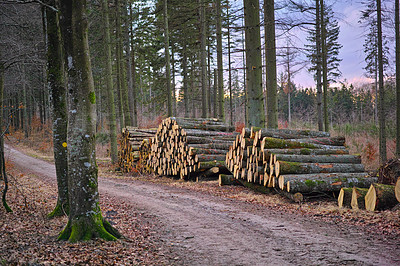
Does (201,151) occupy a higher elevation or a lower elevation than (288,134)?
lower

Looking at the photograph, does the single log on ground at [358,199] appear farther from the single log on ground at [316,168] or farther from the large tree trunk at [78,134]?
the large tree trunk at [78,134]

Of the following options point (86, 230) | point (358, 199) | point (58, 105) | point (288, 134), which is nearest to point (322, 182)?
point (358, 199)

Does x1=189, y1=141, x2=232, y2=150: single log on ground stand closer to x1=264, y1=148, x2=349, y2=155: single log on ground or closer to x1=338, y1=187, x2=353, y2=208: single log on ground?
x1=264, y1=148, x2=349, y2=155: single log on ground

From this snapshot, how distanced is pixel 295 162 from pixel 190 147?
4739 mm

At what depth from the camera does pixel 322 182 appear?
26.4 feet

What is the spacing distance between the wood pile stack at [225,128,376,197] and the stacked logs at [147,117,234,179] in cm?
141

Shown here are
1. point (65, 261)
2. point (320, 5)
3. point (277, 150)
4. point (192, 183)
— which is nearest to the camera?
point (65, 261)

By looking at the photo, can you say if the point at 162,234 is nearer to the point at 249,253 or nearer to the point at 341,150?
the point at 249,253

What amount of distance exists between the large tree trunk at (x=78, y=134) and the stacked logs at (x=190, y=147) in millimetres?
7033

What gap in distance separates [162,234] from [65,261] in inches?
78.8

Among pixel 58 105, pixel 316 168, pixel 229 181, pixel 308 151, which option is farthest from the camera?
pixel 229 181

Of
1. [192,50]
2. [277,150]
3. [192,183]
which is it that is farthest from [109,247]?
[192,50]

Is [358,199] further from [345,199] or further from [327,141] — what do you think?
[327,141]

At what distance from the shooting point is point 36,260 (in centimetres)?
408
